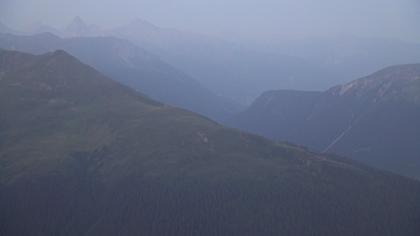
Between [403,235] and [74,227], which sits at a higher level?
[403,235]

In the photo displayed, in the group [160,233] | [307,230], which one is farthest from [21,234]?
[307,230]

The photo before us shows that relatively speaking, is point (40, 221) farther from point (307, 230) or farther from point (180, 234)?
point (307, 230)

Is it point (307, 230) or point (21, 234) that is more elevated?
point (307, 230)

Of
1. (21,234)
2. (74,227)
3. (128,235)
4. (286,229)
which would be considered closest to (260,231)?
(286,229)

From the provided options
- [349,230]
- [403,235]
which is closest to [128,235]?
[349,230]

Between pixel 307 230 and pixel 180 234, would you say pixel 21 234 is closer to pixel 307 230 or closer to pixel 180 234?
pixel 180 234

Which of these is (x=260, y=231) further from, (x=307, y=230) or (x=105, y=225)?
(x=105, y=225)
